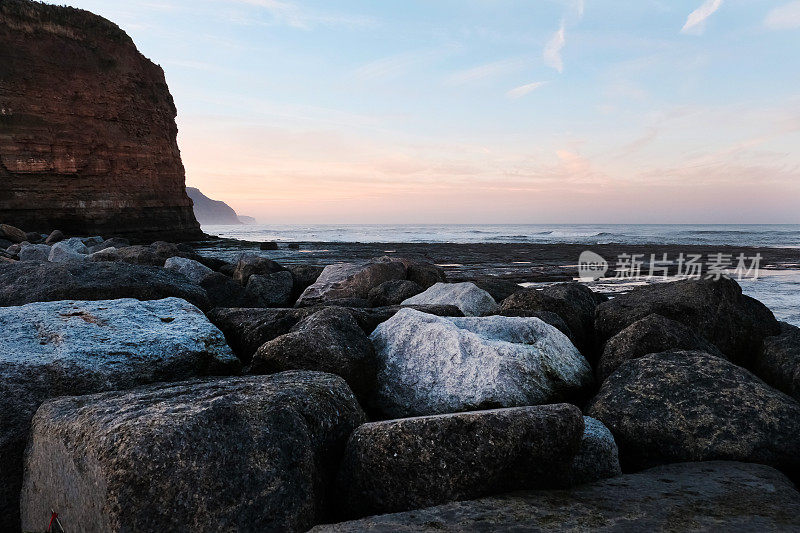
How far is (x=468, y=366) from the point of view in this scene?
11.3ft

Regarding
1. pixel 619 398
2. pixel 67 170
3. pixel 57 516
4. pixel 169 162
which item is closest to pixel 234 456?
pixel 57 516

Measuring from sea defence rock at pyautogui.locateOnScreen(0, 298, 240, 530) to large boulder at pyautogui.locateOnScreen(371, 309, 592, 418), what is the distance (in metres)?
1.12

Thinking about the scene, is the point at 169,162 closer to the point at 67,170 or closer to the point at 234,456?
the point at 67,170

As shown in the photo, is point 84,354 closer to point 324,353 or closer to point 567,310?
point 324,353

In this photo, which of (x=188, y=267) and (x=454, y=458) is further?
(x=188, y=267)

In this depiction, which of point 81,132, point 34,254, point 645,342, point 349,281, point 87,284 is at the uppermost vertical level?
point 81,132

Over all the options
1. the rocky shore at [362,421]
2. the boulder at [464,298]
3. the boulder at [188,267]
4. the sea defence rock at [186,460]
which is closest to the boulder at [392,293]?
the boulder at [464,298]

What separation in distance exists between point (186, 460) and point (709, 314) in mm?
5038

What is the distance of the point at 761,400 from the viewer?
9.88ft

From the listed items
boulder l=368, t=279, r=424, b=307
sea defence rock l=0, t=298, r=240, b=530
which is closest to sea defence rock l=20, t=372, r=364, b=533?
sea defence rock l=0, t=298, r=240, b=530

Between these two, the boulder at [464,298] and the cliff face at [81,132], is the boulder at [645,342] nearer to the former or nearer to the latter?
the boulder at [464,298]

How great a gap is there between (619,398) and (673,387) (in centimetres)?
33

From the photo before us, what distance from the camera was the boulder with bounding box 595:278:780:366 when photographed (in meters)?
4.98

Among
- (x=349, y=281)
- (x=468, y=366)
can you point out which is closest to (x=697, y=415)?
(x=468, y=366)
